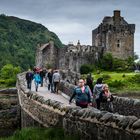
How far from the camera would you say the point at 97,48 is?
4350 inches

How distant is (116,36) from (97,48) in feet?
17.1

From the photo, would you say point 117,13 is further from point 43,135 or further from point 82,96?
point 43,135

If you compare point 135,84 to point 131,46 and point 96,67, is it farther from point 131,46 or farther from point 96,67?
point 131,46

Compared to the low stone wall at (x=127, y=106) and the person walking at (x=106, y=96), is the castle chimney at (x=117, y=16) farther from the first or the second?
the person walking at (x=106, y=96)

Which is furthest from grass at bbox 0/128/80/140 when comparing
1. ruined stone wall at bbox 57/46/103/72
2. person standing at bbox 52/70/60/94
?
ruined stone wall at bbox 57/46/103/72

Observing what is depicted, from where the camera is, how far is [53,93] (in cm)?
3719

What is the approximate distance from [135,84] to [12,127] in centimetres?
5046

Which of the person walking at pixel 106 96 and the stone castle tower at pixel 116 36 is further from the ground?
the stone castle tower at pixel 116 36

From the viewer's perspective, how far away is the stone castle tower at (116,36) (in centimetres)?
11150

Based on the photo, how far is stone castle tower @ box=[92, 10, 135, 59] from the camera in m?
112

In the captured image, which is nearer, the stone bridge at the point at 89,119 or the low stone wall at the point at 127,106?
the stone bridge at the point at 89,119

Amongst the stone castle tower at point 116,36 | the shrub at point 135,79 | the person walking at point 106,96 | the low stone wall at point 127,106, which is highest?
the stone castle tower at point 116,36

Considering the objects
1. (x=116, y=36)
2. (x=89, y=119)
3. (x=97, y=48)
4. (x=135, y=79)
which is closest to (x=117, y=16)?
(x=116, y=36)

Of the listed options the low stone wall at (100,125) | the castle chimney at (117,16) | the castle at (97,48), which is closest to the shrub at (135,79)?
the castle at (97,48)
